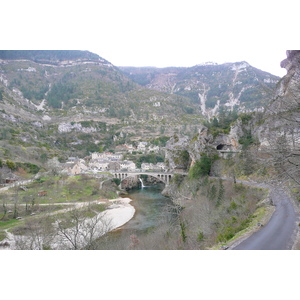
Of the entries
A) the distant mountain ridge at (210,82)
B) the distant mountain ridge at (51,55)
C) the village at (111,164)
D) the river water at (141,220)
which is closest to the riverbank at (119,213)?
the river water at (141,220)

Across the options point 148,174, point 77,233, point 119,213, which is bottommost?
point 148,174

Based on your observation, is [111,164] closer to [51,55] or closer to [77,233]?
[77,233]

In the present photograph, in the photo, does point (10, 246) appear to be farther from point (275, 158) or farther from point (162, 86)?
point (162, 86)

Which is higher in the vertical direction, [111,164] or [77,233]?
[77,233]

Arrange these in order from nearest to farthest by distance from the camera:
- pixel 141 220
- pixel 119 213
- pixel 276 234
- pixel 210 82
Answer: pixel 276 234
pixel 141 220
pixel 119 213
pixel 210 82

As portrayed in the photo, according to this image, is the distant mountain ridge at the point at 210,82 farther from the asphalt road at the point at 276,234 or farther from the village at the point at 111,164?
the asphalt road at the point at 276,234

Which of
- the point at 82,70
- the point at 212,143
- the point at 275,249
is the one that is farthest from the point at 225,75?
the point at 275,249

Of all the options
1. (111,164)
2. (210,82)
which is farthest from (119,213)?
(210,82)
